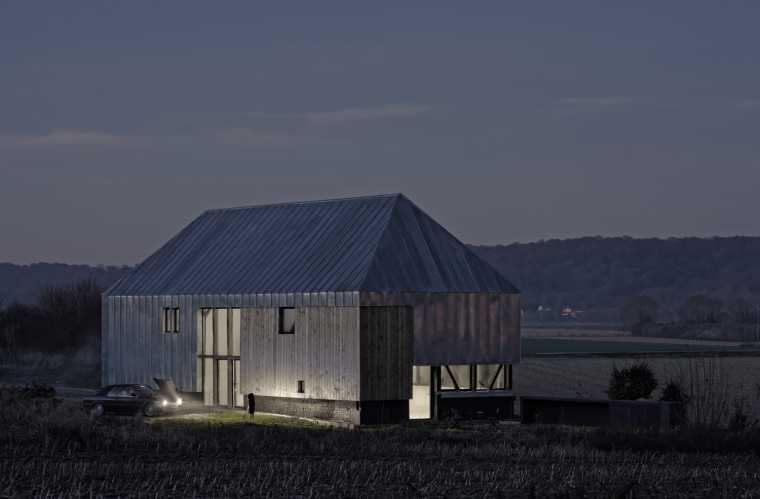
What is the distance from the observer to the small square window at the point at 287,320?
111 ft

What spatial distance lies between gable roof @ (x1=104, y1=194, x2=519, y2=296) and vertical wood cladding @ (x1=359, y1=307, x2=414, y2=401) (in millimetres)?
883

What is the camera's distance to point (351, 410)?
103ft

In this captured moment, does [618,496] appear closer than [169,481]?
Yes

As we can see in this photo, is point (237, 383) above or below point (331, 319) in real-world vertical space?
below

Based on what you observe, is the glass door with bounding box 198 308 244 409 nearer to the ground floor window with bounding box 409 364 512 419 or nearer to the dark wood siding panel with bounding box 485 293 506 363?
the ground floor window with bounding box 409 364 512 419

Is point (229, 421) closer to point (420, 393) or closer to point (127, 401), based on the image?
point (127, 401)

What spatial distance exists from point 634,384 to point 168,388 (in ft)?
56.2

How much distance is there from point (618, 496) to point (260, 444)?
963 cm

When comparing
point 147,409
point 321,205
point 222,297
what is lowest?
point 147,409

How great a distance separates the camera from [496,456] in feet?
67.7

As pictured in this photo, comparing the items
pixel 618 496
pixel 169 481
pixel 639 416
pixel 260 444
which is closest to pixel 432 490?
pixel 618 496

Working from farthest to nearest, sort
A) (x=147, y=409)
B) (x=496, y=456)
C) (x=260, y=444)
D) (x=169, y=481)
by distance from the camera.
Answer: (x=147, y=409) → (x=260, y=444) → (x=496, y=456) → (x=169, y=481)

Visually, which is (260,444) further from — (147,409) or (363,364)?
(147,409)

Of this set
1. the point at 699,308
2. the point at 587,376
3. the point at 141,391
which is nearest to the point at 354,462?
the point at 141,391
